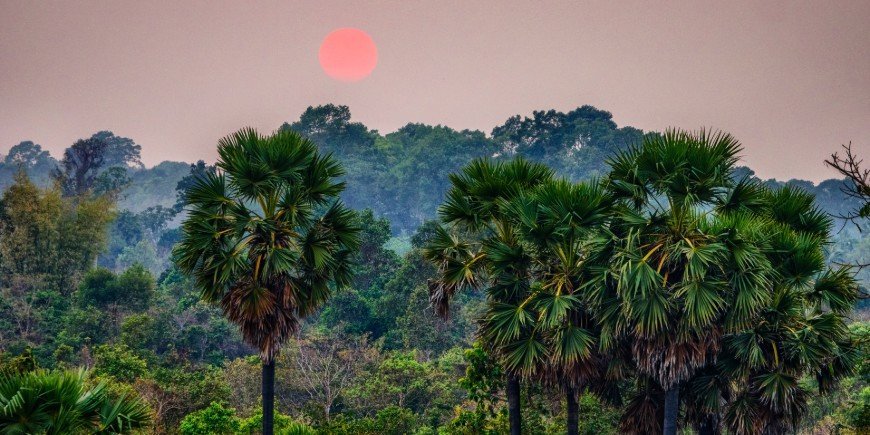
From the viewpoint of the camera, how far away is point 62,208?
5444 cm

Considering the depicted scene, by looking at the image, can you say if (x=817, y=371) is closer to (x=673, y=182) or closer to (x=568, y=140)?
(x=673, y=182)

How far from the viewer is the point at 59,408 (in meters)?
10.5

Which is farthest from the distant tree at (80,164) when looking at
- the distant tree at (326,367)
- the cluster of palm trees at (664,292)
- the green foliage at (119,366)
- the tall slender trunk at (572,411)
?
the tall slender trunk at (572,411)

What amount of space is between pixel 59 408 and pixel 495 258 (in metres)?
9.18

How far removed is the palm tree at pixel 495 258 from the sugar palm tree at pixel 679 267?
1935 millimetres

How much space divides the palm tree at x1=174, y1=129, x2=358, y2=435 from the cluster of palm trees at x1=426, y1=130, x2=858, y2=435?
9.52 ft

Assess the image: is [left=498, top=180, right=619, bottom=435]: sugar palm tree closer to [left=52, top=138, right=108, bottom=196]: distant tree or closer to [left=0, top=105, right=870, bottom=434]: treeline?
[left=0, top=105, right=870, bottom=434]: treeline

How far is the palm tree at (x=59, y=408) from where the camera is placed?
10.1 meters

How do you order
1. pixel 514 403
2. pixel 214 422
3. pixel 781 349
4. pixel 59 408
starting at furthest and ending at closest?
pixel 214 422 → pixel 514 403 → pixel 781 349 → pixel 59 408

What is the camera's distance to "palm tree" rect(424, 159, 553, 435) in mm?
16406

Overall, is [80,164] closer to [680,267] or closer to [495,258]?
[495,258]

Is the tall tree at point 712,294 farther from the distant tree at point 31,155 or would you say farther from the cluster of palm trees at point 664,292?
the distant tree at point 31,155

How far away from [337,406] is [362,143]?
283 feet

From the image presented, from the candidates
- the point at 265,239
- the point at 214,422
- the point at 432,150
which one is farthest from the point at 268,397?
the point at 432,150
